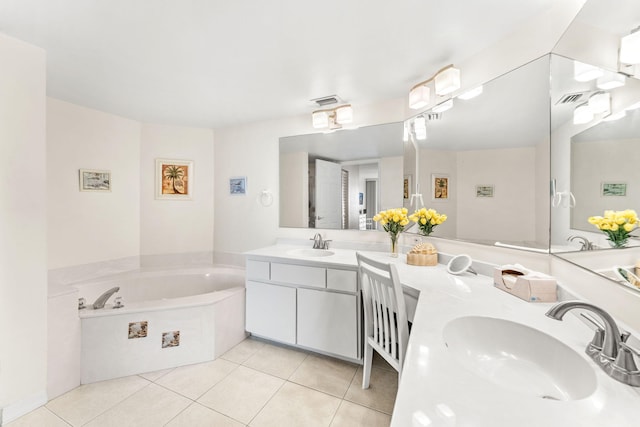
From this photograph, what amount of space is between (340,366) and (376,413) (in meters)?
0.49

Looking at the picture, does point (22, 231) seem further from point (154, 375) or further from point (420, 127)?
point (420, 127)

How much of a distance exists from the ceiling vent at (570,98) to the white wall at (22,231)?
2.81 metres

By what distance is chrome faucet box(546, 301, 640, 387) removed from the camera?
0.59 m

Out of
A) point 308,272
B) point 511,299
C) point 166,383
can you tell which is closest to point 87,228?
point 166,383

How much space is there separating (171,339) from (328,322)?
1200mm

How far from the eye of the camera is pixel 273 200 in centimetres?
289

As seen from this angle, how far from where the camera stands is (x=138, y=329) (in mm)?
1937

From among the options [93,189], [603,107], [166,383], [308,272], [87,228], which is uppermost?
[603,107]

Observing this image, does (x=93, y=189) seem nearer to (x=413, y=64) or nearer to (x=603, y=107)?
(x=413, y=64)

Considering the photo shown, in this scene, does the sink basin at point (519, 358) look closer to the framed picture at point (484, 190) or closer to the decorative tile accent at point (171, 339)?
the framed picture at point (484, 190)

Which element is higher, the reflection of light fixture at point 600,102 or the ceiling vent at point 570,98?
the ceiling vent at point 570,98

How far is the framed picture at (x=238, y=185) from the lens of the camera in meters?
3.03

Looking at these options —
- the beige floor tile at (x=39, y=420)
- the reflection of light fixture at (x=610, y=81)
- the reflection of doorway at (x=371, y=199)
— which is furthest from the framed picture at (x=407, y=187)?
the beige floor tile at (x=39, y=420)

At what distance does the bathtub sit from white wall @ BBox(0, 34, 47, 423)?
0.86ft
